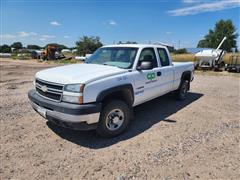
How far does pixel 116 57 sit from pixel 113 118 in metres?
1.58

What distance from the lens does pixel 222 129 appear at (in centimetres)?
→ 460

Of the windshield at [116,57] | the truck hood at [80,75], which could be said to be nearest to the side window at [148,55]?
the windshield at [116,57]

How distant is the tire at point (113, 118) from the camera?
3797mm

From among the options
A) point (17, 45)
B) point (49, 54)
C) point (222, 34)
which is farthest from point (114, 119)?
point (17, 45)

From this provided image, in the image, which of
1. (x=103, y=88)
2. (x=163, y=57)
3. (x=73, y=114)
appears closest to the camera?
(x=73, y=114)

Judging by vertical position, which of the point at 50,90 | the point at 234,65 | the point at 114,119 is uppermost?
the point at 234,65

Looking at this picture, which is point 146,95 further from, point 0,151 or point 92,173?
point 0,151

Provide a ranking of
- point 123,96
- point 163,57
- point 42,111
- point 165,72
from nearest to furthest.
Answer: point 42,111, point 123,96, point 165,72, point 163,57

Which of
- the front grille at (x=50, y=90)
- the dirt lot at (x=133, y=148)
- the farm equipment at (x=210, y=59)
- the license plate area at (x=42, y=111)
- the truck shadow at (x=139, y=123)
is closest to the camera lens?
the dirt lot at (x=133, y=148)

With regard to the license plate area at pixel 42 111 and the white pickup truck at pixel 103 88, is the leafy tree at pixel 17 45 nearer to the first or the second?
the white pickup truck at pixel 103 88

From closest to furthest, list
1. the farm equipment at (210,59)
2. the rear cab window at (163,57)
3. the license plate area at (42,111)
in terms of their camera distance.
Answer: the license plate area at (42,111), the rear cab window at (163,57), the farm equipment at (210,59)

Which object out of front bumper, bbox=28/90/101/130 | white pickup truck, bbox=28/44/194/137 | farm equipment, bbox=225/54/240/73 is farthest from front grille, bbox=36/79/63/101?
farm equipment, bbox=225/54/240/73

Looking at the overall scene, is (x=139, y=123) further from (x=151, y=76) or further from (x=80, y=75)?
Result: (x=80, y=75)

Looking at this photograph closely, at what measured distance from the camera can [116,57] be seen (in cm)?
484
